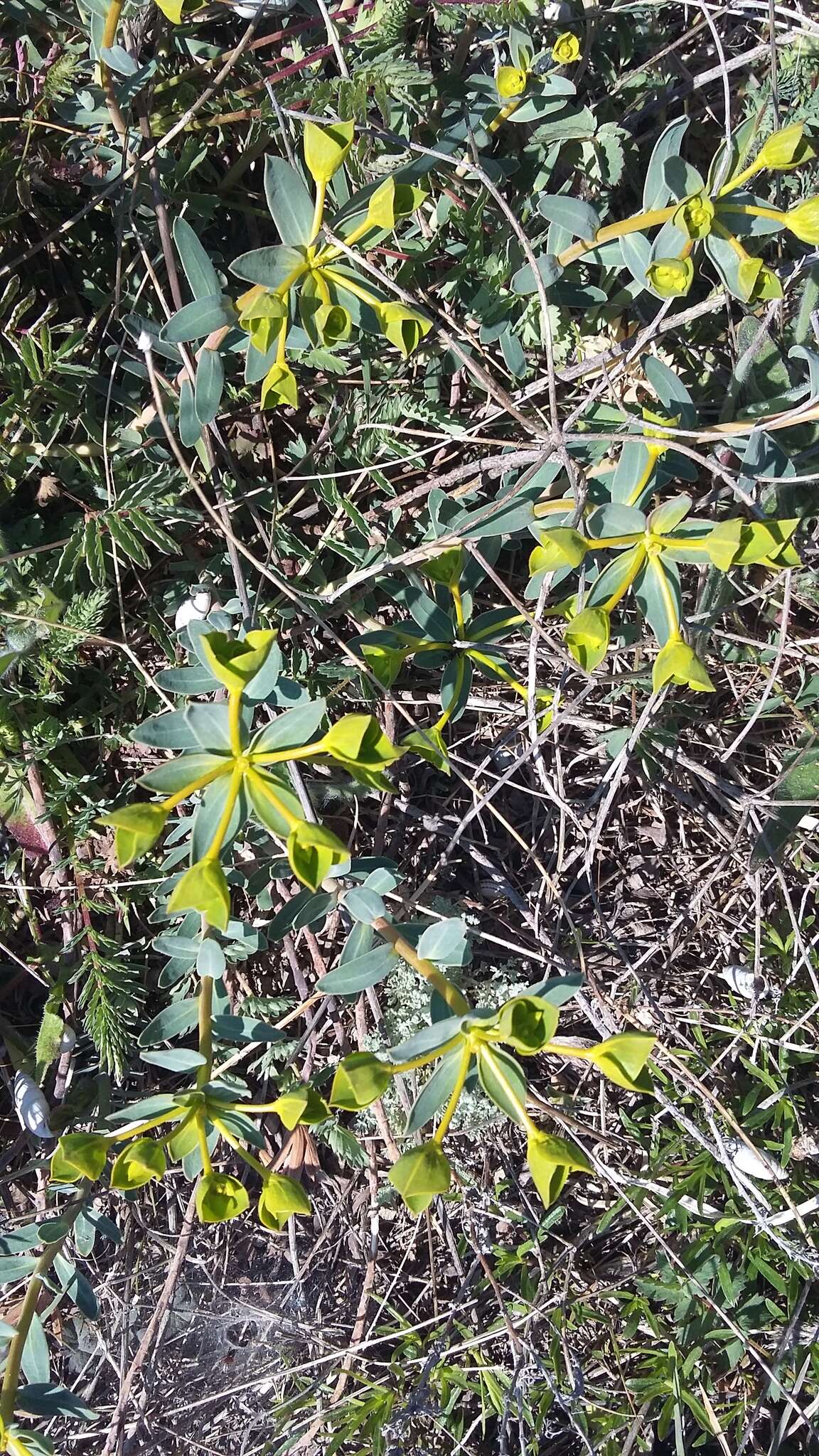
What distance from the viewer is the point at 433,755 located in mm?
1750

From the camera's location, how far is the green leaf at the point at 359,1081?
1.31 metres

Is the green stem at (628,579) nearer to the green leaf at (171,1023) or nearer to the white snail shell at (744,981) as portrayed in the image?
the green leaf at (171,1023)

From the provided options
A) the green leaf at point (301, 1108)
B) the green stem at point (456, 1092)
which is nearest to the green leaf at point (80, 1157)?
the green leaf at point (301, 1108)

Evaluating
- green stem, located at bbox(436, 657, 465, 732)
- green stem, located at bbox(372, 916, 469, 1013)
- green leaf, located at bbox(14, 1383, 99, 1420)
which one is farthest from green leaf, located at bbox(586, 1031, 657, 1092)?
green leaf, located at bbox(14, 1383, 99, 1420)

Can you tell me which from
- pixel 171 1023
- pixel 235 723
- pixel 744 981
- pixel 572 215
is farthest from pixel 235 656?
pixel 744 981

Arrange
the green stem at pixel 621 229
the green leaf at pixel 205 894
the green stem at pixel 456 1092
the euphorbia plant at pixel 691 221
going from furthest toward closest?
1. the green stem at pixel 621 229
2. the euphorbia plant at pixel 691 221
3. the green stem at pixel 456 1092
4. the green leaf at pixel 205 894

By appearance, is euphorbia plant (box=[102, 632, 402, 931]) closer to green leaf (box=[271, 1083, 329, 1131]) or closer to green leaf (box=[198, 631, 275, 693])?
green leaf (box=[198, 631, 275, 693])

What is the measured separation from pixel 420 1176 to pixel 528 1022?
249 mm

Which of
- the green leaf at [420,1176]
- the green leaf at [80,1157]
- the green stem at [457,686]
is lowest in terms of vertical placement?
the green leaf at [420,1176]

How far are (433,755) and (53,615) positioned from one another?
878 mm

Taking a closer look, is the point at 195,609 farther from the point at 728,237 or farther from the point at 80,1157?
the point at 728,237

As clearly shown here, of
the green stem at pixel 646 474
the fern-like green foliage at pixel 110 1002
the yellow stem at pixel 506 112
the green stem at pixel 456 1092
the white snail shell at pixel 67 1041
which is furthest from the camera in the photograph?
the white snail shell at pixel 67 1041

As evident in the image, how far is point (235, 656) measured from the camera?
1.38m

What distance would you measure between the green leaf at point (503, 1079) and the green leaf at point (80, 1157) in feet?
1.85
